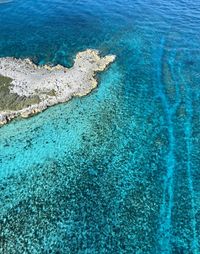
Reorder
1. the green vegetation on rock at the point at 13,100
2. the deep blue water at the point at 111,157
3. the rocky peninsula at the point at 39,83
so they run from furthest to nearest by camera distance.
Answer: the rocky peninsula at the point at 39,83 < the green vegetation on rock at the point at 13,100 < the deep blue water at the point at 111,157

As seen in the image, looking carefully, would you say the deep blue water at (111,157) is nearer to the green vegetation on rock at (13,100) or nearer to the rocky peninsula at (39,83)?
the rocky peninsula at (39,83)

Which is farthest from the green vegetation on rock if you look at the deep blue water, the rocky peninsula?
the deep blue water

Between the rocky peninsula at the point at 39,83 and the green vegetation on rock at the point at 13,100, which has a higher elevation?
the rocky peninsula at the point at 39,83

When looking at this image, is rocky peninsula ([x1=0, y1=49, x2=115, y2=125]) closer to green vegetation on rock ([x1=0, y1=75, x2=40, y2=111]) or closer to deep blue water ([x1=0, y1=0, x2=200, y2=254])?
green vegetation on rock ([x1=0, y1=75, x2=40, y2=111])

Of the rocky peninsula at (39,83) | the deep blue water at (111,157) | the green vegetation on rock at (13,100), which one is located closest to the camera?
the deep blue water at (111,157)

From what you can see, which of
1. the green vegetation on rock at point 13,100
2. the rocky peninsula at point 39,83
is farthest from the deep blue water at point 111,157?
the green vegetation on rock at point 13,100

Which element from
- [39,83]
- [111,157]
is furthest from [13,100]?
[111,157]

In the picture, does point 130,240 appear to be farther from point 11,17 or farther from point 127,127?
point 11,17

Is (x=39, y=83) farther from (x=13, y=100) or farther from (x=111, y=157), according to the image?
(x=111, y=157)
